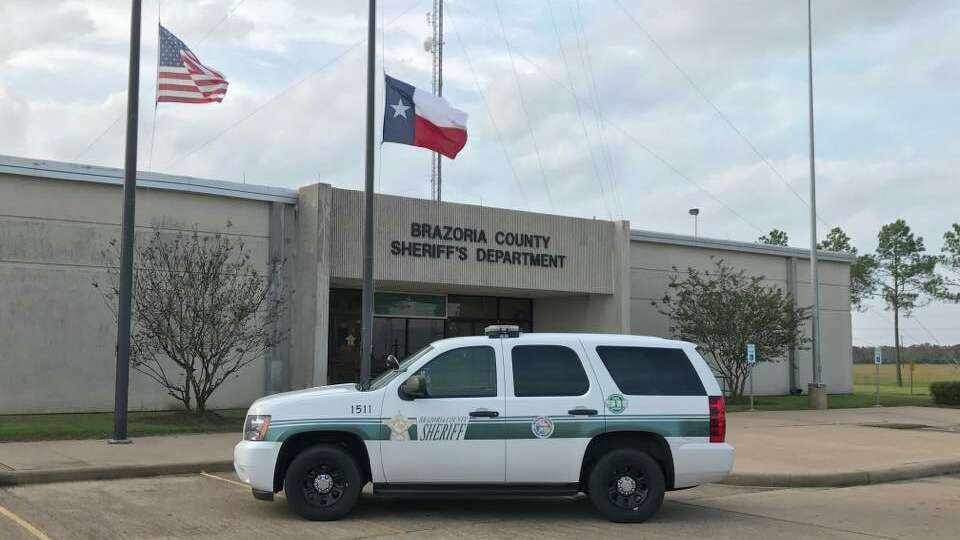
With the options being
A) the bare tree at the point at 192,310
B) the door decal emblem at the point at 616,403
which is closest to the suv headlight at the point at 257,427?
the door decal emblem at the point at 616,403

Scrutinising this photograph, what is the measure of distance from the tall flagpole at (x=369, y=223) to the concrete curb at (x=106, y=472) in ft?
13.2

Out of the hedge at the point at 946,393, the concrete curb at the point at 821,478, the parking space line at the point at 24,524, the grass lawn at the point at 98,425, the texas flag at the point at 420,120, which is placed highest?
the texas flag at the point at 420,120

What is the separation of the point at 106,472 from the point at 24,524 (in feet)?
11.4

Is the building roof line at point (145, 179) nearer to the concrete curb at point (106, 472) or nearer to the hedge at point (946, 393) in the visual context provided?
the concrete curb at point (106, 472)

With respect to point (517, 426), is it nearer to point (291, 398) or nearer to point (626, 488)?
point (626, 488)

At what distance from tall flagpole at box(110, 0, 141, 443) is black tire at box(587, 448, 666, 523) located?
29.5 ft

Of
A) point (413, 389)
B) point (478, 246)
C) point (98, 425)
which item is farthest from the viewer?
point (478, 246)

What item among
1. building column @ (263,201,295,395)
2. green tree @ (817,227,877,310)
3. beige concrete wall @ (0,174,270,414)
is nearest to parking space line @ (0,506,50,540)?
beige concrete wall @ (0,174,270,414)

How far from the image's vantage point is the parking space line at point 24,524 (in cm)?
826

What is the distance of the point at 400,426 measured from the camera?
9.15m

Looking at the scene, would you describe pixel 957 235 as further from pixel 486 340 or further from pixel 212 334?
pixel 486 340

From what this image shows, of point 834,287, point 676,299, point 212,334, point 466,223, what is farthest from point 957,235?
point 212,334

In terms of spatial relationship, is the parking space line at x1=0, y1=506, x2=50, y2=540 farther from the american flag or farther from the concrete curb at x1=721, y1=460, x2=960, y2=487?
the american flag

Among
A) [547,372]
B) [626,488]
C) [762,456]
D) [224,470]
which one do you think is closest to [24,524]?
[224,470]
